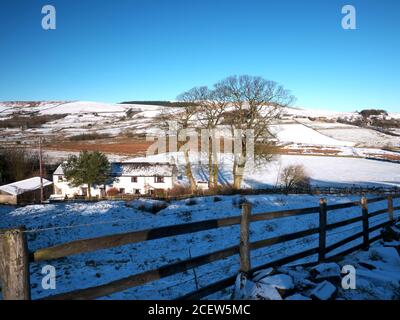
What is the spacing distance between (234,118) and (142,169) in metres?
21.7

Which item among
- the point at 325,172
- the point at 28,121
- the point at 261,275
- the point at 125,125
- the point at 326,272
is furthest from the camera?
the point at 28,121

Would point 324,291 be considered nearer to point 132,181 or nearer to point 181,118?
point 181,118

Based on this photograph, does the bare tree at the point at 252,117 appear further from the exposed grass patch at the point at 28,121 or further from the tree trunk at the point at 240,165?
the exposed grass patch at the point at 28,121

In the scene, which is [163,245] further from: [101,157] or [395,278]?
[101,157]

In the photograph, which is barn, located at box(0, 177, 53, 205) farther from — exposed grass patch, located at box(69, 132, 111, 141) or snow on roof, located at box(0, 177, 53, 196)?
exposed grass patch, located at box(69, 132, 111, 141)

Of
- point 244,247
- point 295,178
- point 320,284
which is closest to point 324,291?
point 320,284

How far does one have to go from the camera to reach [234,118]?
1276 inches

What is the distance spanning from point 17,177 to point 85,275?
159 feet

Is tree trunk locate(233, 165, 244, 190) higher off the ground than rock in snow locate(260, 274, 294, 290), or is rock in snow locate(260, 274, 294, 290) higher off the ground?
rock in snow locate(260, 274, 294, 290)

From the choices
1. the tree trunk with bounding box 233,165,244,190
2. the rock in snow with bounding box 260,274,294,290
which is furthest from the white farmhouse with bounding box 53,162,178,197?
the rock in snow with bounding box 260,274,294,290

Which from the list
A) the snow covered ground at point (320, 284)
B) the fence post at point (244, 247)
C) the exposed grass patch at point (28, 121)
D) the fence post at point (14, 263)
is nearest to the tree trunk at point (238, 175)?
the snow covered ground at point (320, 284)

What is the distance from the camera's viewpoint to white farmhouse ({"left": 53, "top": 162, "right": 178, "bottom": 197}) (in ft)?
158

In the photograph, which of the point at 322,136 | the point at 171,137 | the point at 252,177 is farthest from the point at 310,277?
the point at 322,136

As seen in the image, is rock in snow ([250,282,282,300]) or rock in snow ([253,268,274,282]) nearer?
rock in snow ([250,282,282,300])
